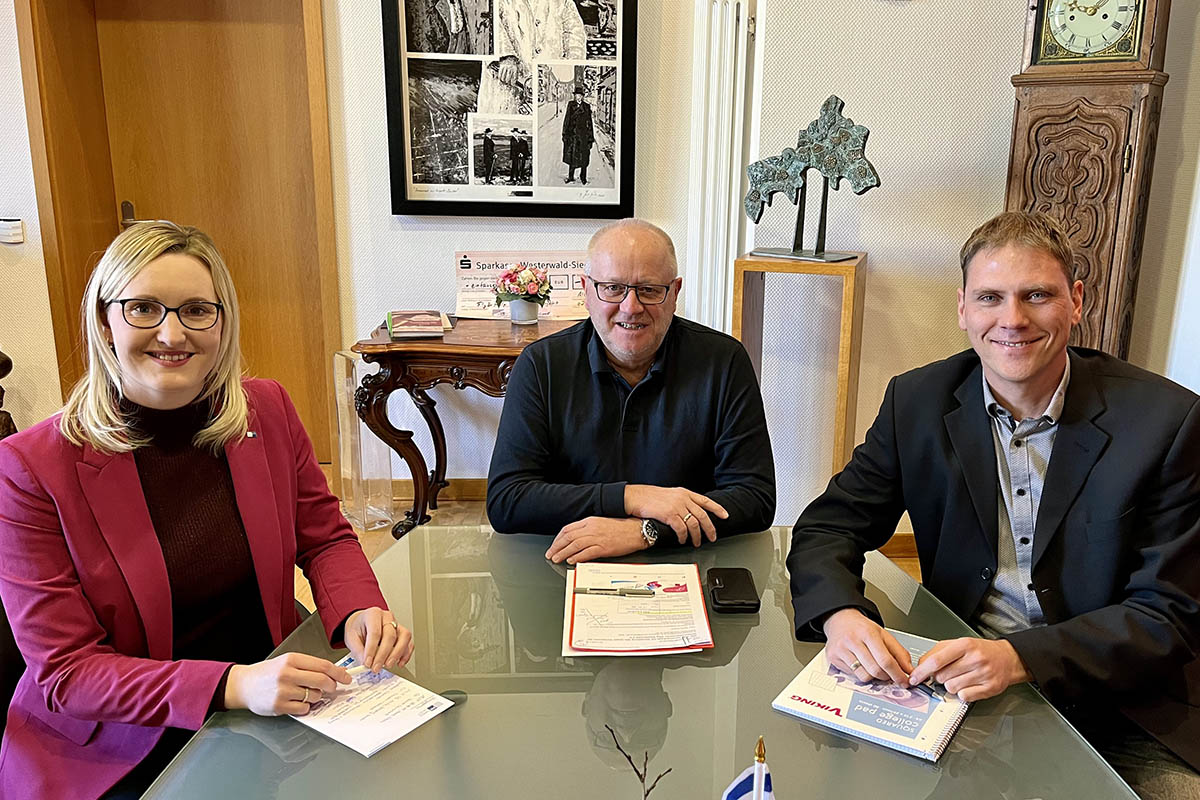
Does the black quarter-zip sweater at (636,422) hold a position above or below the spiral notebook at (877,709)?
above

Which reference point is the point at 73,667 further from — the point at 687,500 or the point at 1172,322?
the point at 1172,322

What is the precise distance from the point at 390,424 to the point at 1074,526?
2490 millimetres

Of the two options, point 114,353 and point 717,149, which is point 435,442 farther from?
point 114,353

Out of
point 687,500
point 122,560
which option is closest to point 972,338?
point 687,500

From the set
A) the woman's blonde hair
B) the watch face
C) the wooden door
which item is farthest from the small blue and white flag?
the wooden door

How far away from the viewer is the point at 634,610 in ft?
4.52

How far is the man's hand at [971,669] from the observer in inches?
45.2

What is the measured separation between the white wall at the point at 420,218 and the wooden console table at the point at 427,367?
0.30 metres

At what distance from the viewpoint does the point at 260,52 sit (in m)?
3.63

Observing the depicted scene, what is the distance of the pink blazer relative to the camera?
1.19m

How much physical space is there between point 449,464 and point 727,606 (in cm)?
255

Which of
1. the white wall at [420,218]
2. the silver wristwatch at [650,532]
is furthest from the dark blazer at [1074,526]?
the white wall at [420,218]

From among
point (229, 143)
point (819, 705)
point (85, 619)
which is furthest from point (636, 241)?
point (229, 143)

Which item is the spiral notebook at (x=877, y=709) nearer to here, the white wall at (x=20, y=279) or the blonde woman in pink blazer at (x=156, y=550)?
the blonde woman in pink blazer at (x=156, y=550)
